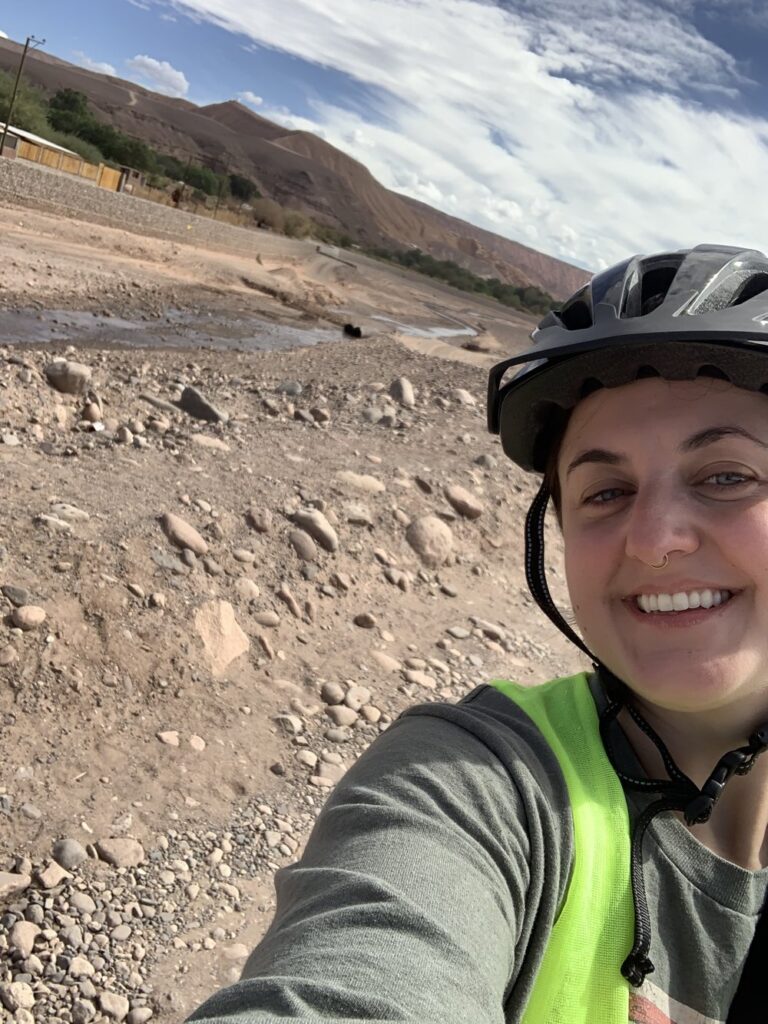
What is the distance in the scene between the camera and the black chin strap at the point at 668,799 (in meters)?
1.26

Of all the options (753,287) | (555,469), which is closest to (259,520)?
(555,469)

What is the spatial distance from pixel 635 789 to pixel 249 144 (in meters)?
123

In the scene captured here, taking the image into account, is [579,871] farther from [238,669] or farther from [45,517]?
[45,517]

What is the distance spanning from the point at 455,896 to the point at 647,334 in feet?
3.64

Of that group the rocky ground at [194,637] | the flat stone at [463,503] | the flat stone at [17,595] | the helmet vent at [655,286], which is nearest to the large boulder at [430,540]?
the rocky ground at [194,637]

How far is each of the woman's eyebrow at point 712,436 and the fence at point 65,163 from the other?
1350 inches

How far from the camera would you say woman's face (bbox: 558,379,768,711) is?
1.55 meters

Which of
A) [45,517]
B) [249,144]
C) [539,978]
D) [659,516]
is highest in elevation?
[249,144]

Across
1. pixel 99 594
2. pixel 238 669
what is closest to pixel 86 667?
pixel 99 594

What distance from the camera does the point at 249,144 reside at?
114125 millimetres

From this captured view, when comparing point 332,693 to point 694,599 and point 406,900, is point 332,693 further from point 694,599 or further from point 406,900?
point 406,900

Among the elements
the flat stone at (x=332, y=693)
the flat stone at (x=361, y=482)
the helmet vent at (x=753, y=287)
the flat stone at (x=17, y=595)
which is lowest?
the flat stone at (x=332, y=693)

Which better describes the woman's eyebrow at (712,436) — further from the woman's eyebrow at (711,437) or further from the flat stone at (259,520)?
the flat stone at (259,520)

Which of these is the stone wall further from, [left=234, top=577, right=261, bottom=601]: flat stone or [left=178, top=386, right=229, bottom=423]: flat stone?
[left=234, top=577, right=261, bottom=601]: flat stone
